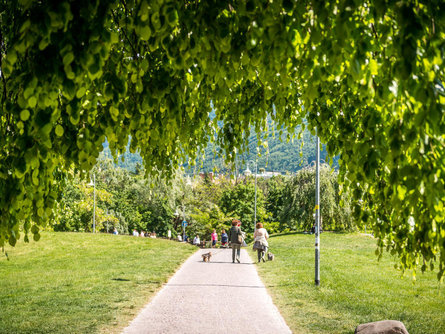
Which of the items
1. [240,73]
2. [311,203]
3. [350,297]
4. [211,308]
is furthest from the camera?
[311,203]

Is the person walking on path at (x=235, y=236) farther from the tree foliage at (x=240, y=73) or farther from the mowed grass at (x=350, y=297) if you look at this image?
the tree foliage at (x=240, y=73)

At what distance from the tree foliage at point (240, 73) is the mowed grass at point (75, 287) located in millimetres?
4888

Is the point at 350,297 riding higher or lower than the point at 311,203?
lower

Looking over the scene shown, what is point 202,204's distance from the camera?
158 feet

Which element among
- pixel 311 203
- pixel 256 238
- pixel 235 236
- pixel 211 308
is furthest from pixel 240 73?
pixel 311 203

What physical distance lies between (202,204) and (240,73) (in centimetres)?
4505

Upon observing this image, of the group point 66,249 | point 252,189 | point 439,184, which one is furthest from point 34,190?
point 252,189

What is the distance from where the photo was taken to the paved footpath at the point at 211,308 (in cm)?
698

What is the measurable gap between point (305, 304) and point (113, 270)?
7.87 metres

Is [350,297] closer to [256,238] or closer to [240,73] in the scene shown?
[256,238]

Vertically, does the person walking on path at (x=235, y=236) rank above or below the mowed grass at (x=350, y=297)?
above

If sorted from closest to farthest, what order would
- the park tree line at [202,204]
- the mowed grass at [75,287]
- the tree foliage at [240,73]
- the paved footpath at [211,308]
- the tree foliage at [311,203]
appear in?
the tree foliage at [240,73]
the paved footpath at [211,308]
the mowed grass at [75,287]
the tree foliage at [311,203]
the park tree line at [202,204]

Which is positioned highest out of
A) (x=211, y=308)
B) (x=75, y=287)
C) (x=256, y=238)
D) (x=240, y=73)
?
(x=240, y=73)

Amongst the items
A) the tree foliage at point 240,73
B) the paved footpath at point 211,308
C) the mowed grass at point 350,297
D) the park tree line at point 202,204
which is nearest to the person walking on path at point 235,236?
the mowed grass at point 350,297
